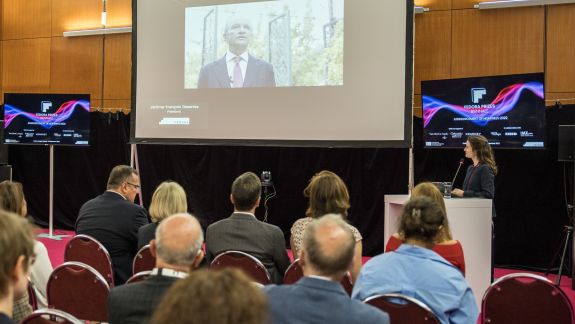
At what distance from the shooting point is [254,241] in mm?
3465

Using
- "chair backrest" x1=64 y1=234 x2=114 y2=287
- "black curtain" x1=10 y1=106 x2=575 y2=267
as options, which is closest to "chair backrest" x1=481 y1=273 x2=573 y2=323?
"chair backrest" x1=64 y1=234 x2=114 y2=287

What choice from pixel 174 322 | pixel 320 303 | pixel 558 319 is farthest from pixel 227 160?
pixel 174 322

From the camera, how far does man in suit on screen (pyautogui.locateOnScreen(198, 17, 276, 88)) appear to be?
6.76 metres

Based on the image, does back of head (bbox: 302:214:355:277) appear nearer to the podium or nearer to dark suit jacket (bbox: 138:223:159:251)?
dark suit jacket (bbox: 138:223:159:251)

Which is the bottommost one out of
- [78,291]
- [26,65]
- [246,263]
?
[78,291]

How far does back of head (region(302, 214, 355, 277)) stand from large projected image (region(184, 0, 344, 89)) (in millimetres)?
4464

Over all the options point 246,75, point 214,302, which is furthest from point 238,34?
point 214,302

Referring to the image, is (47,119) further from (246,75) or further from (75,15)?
(246,75)

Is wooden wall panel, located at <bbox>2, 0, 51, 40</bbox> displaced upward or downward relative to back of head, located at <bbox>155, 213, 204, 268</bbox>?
upward

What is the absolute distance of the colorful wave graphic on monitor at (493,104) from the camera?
586cm

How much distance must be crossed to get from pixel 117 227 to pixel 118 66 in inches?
229

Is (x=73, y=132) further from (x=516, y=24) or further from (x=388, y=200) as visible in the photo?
(x=516, y=24)

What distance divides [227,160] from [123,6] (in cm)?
314

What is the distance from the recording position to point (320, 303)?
183 centimetres
